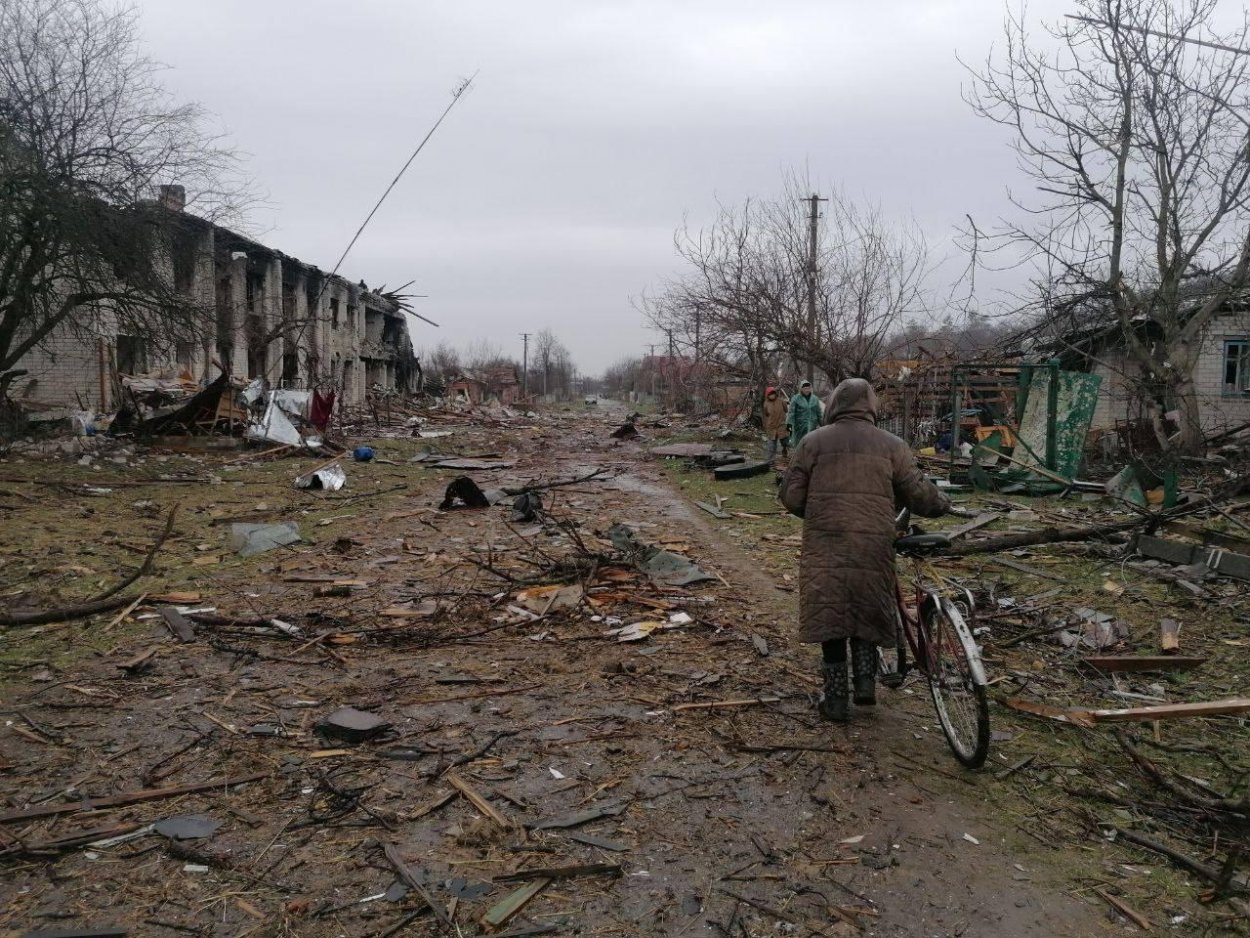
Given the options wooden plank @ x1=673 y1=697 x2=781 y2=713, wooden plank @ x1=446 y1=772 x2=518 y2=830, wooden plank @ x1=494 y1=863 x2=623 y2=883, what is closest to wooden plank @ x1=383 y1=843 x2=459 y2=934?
wooden plank @ x1=494 y1=863 x2=623 y2=883

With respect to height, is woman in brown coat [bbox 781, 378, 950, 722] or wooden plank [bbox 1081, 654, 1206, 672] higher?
woman in brown coat [bbox 781, 378, 950, 722]

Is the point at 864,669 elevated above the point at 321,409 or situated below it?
A: below

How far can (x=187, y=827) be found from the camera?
347 cm

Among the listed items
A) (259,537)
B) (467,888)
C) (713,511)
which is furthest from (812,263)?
(467,888)

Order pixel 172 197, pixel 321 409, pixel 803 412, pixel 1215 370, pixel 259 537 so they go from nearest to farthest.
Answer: pixel 259 537 → pixel 803 412 → pixel 172 197 → pixel 1215 370 → pixel 321 409

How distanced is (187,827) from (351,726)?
1.00 metres

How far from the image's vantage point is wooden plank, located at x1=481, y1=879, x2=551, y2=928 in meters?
2.86

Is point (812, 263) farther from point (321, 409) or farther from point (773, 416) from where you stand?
point (321, 409)

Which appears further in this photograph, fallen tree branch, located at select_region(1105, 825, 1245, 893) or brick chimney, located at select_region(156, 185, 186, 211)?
brick chimney, located at select_region(156, 185, 186, 211)

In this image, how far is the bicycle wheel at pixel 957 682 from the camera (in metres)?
3.87

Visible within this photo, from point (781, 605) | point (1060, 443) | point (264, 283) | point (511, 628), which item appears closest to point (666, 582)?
point (781, 605)

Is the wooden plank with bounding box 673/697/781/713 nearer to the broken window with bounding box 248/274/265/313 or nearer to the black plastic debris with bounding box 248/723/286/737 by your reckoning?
the black plastic debris with bounding box 248/723/286/737

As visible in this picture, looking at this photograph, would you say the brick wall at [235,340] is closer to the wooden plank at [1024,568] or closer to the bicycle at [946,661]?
the wooden plank at [1024,568]

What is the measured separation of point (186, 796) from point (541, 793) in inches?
60.0
